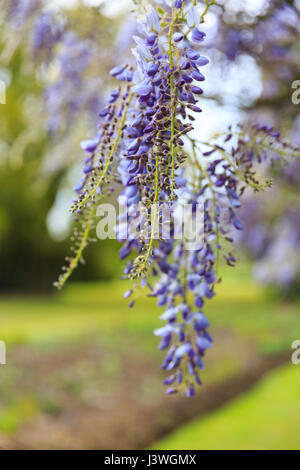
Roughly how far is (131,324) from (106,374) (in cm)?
253

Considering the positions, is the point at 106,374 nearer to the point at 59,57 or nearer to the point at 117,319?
the point at 117,319

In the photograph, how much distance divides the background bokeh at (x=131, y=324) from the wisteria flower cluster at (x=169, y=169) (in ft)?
2.21

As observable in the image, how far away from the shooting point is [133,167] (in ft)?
3.96

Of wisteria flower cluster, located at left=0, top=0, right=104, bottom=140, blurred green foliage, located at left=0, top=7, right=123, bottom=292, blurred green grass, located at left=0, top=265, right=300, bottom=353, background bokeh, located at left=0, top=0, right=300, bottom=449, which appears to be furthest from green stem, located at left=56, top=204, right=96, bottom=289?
blurred green foliage, located at left=0, top=7, right=123, bottom=292

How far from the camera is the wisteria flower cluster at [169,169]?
3.83ft

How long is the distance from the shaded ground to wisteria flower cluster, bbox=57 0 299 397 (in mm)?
1352

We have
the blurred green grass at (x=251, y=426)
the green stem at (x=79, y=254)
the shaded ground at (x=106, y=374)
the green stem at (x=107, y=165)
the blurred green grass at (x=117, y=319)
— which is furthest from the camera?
the blurred green grass at (x=117, y=319)

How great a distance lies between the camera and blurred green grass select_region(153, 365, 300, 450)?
3824mm

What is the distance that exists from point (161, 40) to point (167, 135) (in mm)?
259

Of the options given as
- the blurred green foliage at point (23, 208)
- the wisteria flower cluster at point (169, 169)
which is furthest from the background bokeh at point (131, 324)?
the blurred green foliage at point (23, 208)

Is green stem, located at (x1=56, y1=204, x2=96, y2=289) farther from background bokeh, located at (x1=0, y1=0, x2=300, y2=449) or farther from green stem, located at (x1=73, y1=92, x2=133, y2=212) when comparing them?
background bokeh, located at (x1=0, y1=0, x2=300, y2=449)

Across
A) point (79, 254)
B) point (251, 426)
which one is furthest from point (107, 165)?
point (251, 426)

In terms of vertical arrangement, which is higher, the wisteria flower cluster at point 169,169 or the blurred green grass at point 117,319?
the blurred green grass at point 117,319

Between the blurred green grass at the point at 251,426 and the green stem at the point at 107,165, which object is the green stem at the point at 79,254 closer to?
the green stem at the point at 107,165
